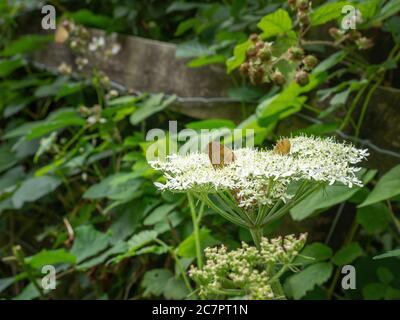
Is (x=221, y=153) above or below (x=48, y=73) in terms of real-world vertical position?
above

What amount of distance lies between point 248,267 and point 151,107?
3.12ft

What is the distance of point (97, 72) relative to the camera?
1.69 meters

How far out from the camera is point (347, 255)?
97 cm

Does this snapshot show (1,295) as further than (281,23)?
Yes

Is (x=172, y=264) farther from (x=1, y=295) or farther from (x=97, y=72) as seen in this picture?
(x=97, y=72)

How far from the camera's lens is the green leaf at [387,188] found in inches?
31.3

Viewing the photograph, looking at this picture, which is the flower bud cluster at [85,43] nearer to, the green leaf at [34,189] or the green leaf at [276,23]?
the green leaf at [34,189]

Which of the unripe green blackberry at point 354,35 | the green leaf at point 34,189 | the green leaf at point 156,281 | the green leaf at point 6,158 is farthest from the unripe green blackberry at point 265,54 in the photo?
the green leaf at point 6,158

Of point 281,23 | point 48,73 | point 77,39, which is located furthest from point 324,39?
point 48,73

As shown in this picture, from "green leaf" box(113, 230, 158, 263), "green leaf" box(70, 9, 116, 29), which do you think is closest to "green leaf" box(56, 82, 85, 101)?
"green leaf" box(70, 9, 116, 29)

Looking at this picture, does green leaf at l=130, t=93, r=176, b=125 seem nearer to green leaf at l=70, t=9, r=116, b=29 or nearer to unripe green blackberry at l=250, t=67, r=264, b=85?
green leaf at l=70, t=9, r=116, b=29

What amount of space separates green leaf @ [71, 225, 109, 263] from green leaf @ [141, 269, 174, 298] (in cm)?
10

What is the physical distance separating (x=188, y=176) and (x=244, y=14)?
943 millimetres

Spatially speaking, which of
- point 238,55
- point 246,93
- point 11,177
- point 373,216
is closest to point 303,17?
point 238,55
